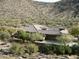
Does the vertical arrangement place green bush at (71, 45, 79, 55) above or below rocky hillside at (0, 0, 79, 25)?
below

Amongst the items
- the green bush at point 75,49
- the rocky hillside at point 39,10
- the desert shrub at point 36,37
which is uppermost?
the rocky hillside at point 39,10

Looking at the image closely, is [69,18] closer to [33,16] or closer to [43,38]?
[33,16]

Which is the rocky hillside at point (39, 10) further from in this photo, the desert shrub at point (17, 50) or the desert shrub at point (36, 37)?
the desert shrub at point (17, 50)

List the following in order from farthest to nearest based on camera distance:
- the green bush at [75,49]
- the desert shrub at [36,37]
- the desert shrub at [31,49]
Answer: the desert shrub at [36,37], the green bush at [75,49], the desert shrub at [31,49]

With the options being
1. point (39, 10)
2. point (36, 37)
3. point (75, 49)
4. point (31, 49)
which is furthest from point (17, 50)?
point (39, 10)

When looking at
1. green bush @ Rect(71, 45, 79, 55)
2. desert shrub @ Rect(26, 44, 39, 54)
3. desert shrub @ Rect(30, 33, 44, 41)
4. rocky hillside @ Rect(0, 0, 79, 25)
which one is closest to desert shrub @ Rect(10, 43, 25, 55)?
desert shrub @ Rect(26, 44, 39, 54)

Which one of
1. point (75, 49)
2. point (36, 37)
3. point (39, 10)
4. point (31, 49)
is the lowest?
point (75, 49)

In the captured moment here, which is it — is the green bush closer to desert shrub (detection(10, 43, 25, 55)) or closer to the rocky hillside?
desert shrub (detection(10, 43, 25, 55))

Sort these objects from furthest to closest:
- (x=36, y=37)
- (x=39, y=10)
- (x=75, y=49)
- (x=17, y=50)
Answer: (x=39, y=10) < (x=36, y=37) < (x=75, y=49) < (x=17, y=50)

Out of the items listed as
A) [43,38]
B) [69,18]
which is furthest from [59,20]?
[43,38]

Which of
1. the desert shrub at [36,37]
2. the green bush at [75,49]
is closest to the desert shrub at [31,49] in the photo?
the green bush at [75,49]

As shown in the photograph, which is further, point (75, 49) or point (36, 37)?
point (36, 37)

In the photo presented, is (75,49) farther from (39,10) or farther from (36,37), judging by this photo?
(39,10)

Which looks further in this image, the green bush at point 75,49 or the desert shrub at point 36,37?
the desert shrub at point 36,37
